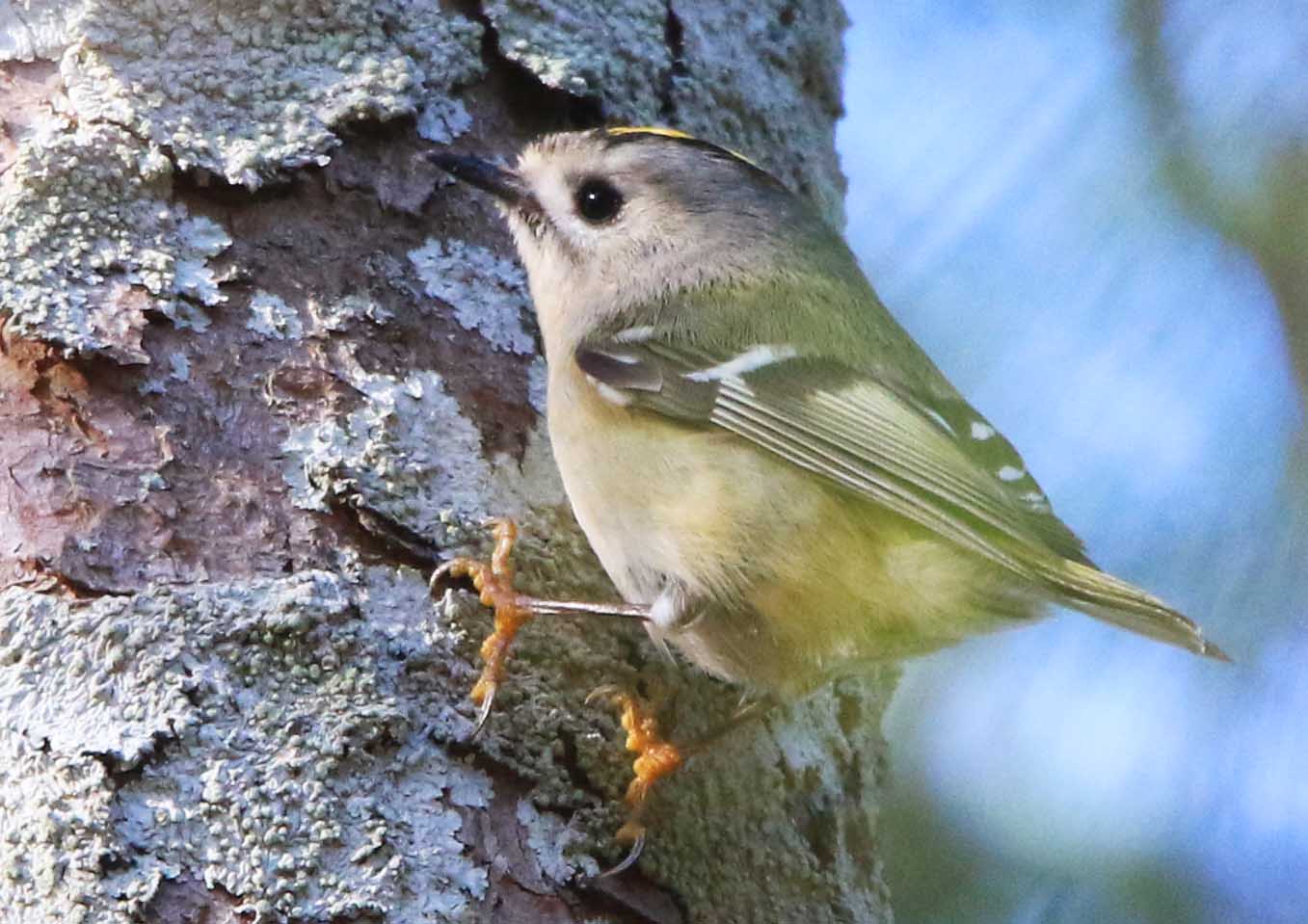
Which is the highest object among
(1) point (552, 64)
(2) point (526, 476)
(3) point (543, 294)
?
(1) point (552, 64)

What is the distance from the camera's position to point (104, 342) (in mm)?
1312

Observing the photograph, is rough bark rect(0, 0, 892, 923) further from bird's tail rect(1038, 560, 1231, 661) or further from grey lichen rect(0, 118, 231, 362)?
bird's tail rect(1038, 560, 1231, 661)

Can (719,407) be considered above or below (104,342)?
above

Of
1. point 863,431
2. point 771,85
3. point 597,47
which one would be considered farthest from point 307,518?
point 771,85

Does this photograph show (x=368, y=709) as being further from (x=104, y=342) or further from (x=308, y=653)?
(x=104, y=342)

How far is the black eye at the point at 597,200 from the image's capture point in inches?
67.9

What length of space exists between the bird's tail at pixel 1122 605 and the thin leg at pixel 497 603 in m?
0.48

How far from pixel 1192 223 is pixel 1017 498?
0.78m

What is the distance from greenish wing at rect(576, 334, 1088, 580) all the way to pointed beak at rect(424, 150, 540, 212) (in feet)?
0.59

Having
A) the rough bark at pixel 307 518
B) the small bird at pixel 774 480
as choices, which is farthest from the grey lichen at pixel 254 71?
the small bird at pixel 774 480

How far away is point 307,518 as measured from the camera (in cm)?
129

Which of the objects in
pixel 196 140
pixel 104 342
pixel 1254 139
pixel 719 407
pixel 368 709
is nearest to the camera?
pixel 368 709

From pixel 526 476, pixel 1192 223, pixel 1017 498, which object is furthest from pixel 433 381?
pixel 1192 223

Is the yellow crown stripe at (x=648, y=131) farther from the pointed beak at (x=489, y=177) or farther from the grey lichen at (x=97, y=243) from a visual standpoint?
the grey lichen at (x=97, y=243)
